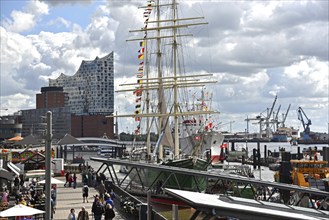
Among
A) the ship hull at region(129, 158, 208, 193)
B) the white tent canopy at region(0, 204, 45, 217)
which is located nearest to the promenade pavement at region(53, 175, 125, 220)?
the ship hull at region(129, 158, 208, 193)

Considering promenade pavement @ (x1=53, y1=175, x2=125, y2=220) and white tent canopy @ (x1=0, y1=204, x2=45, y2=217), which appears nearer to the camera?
white tent canopy @ (x1=0, y1=204, x2=45, y2=217)

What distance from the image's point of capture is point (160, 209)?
41.8 meters

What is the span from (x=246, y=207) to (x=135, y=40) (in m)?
62.5

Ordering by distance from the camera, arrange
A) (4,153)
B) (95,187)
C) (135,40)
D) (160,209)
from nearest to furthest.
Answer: (160,209)
(95,187)
(4,153)
(135,40)

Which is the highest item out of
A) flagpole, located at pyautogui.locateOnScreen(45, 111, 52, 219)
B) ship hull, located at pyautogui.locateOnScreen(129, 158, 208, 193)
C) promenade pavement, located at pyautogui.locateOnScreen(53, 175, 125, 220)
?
flagpole, located at pyautogui.locateOnScreen(45, 111, 52, 219)

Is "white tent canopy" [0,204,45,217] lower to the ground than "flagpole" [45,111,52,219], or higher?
lower

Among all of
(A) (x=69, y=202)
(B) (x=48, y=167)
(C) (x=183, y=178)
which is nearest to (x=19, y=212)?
(B) (x=48, y=167)

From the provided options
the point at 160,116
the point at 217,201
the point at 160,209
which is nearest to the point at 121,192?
the point at 160,209

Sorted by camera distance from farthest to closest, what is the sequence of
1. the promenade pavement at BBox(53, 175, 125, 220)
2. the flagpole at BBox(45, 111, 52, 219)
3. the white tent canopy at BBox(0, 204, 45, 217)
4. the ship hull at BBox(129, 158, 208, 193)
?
the ship hull at BBox(129, 158, 208, 193)
the promenade pavement at BBox(53, 175, 125, 220)
the white tent canopy at BBox(0, 204, 45, 217)
the flagpole at BBox(45, 111, 52, 219)

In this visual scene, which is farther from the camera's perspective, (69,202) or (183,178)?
(183,178)

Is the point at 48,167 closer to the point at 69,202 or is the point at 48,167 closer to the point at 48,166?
the point at 48,166

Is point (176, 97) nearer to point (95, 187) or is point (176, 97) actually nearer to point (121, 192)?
point (95, 187)

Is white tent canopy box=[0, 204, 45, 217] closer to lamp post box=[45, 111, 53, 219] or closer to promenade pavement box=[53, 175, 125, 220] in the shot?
lamp post box=[45, 111, 53, 219]

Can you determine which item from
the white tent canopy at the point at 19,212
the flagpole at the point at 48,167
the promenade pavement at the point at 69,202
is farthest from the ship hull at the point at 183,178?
the flagpole at the point at 48,167
